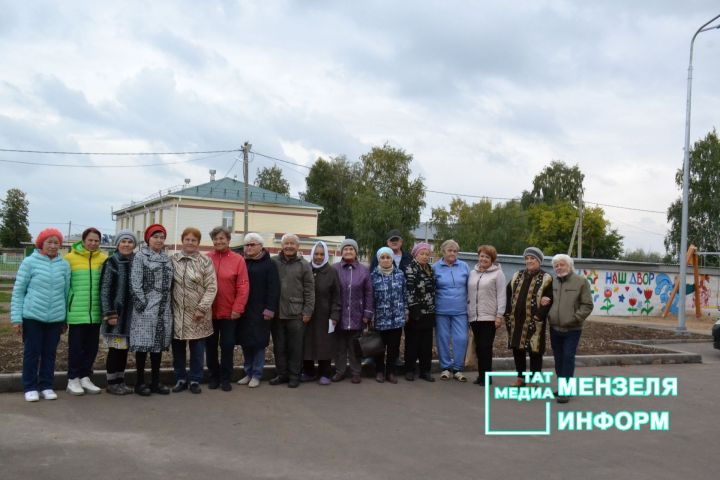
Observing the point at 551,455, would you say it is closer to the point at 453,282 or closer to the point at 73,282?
the point at 453,282

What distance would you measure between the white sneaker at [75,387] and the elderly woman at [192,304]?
106 centimetres

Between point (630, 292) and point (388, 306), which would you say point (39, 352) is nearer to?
point (388, 306)

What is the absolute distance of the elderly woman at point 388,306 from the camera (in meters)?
8.40

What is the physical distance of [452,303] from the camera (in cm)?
877

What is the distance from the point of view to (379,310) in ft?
27.7

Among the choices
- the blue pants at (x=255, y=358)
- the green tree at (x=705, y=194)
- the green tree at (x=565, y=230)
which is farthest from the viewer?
the green tree at (x=565, y=230)

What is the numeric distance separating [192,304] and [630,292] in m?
20.8

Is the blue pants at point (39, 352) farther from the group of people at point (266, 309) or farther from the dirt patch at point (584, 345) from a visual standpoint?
the dirt patch at point (584, 345)

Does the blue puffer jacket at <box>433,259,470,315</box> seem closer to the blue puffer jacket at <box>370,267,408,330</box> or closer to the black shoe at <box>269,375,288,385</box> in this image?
the blue puffer jacket at <box>370,267,408,330</box>

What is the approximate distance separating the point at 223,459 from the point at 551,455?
9.47 feet

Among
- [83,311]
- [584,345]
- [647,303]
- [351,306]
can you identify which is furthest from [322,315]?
[647,303]

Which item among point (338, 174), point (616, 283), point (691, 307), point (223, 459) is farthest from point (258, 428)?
point (338, 174)

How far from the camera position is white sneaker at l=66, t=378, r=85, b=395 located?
7082 mm

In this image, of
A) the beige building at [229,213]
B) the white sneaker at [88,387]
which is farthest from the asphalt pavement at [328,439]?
the beige building at [229,213]
